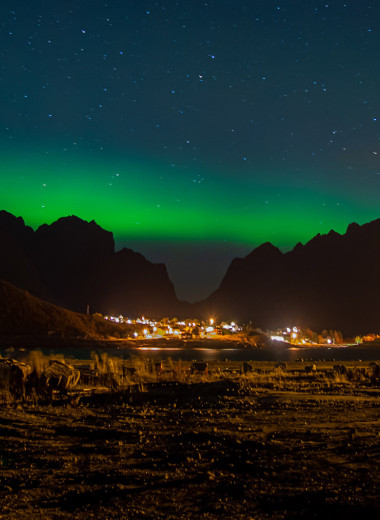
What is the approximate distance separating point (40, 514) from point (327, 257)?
174522 mm

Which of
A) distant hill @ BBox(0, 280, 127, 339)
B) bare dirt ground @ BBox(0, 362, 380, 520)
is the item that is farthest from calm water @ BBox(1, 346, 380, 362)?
bare dirt ground @ BBox(0, 362, 380, 520)

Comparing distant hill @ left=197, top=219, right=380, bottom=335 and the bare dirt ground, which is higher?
distant hill @ left=197, top=219, right=380, bottom=335

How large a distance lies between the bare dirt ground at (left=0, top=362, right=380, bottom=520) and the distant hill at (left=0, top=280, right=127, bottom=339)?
61.1 m

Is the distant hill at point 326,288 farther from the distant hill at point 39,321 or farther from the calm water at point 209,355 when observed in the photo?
the calm water at point 209,355

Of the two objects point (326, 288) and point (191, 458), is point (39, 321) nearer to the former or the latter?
point (191, 458)

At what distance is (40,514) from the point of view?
609 cm

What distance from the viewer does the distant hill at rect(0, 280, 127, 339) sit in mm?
75438

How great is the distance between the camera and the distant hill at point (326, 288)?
141250 millimetres

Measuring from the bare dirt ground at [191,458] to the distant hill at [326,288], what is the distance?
124 metres

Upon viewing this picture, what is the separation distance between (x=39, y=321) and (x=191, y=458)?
74650 millimetres

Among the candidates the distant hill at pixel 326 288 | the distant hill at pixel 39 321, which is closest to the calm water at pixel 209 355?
the distant hill at pixel 39 321

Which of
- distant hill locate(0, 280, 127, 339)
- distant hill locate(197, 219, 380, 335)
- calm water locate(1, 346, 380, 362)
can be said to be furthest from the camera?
distant hill locate(197, 219, 380, 335)

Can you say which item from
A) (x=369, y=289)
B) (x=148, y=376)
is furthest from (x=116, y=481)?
(x=369, y=289)

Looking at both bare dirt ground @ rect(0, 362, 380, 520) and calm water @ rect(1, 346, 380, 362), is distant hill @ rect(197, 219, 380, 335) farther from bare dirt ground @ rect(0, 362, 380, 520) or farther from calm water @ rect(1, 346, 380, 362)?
bare dirt ground @ rect(0, 362, 380, 520)
